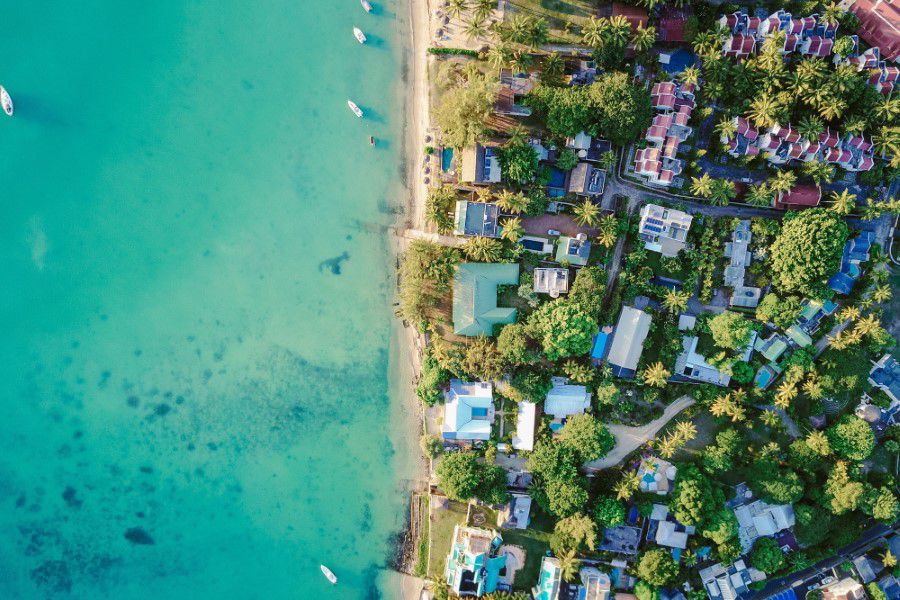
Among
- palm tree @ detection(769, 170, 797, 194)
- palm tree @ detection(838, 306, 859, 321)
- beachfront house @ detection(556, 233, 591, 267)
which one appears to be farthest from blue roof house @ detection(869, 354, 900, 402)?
beachfront house @ detection(556, 233, 591, 267)

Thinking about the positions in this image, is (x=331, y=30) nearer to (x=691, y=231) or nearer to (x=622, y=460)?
(x=691, y=231)

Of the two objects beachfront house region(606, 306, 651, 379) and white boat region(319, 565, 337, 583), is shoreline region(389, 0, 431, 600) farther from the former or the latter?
beachfront house region(606, 306, 651, 379)

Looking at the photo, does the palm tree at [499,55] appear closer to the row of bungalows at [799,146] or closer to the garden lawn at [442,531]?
the row of bungalows at [799,146]

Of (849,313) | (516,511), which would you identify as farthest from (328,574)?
(849,313)

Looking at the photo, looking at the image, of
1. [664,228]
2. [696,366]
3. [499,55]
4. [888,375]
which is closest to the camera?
[499,55]

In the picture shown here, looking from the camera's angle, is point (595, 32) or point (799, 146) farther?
point (799, 146)

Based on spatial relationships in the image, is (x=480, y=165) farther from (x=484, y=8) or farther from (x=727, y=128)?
(x=727, y=128)

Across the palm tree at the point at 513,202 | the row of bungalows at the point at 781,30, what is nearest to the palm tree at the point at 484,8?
the palm tree at the point at 513,202
